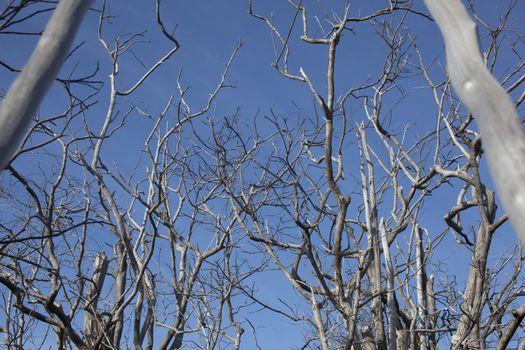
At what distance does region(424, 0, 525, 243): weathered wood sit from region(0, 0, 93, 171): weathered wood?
3.97 ft

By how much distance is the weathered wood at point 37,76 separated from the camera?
5.79 ft

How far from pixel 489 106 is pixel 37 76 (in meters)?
1.29

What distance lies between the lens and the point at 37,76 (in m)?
1.86

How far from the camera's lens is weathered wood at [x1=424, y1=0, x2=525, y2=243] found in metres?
1.51

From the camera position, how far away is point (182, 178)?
870 centimetres

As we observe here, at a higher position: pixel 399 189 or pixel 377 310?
pixel 399 189

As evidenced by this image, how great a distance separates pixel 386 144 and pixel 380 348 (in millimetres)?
2292

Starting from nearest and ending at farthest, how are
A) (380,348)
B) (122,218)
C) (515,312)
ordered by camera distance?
(515,312) → (380,348) → (122,218)

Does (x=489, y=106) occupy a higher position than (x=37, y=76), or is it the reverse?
(x=37, y=76)

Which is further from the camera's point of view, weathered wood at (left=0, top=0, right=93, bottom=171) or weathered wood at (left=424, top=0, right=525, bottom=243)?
weathered wood at (left=0, top=0, right=93, bottom=171)

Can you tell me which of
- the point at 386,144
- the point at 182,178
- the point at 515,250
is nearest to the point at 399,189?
the point at 386,144

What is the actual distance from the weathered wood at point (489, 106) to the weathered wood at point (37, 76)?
Result: 3.97 ft

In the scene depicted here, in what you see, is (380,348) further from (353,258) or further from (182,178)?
(182,178)

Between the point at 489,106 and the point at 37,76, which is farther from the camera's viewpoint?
the point at 37,76
